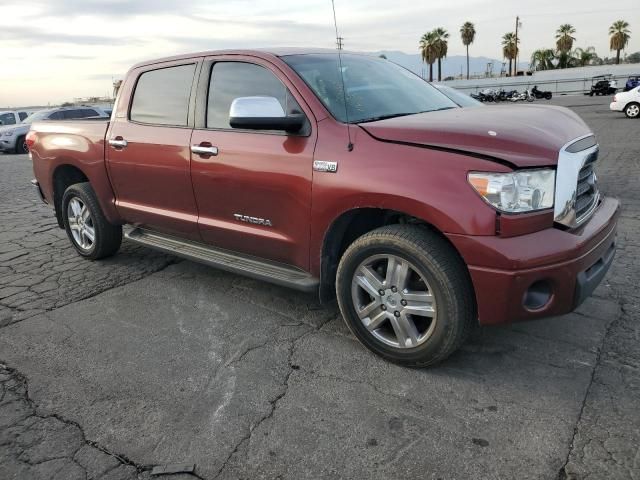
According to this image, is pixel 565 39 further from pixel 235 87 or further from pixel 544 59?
pixel 235 87

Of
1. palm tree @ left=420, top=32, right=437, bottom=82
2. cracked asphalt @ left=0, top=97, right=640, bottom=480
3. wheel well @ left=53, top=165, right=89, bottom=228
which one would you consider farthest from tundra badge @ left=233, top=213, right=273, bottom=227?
palm tree @ left=420, top=32, right=437, bottom=82

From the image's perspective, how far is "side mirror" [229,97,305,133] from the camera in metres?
3.17

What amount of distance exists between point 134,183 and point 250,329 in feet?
5.70

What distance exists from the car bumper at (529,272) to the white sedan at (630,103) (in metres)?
20.7

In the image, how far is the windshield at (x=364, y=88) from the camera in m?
3.41

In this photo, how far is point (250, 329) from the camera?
3.70 metres

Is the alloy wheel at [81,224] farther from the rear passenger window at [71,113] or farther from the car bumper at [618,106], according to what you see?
the car bumper at [618,106]

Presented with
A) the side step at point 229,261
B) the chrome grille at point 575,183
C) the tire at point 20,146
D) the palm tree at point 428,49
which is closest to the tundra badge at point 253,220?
the side step at point 229,261

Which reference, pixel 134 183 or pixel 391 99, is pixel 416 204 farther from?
pixel 134 183

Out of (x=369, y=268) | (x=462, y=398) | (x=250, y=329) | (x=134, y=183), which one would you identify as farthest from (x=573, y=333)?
(x=134, y=183)

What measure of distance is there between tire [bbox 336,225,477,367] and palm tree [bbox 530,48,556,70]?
91050 mm

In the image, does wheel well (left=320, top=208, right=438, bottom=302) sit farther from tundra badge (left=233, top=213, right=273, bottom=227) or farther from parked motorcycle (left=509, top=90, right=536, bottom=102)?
parked motorcycle (left=509, top=90, right=536, bottom=102)

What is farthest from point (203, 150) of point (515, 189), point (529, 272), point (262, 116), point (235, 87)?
point (529, 272)

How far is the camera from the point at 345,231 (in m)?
3.36
